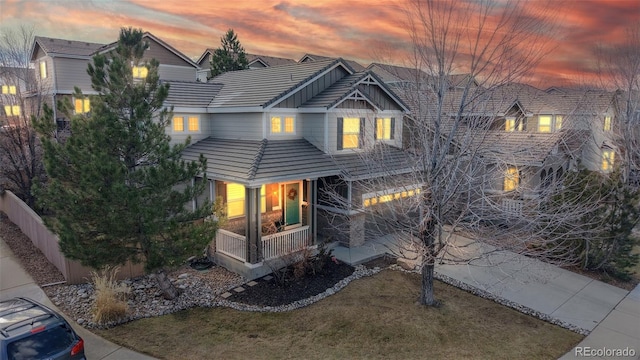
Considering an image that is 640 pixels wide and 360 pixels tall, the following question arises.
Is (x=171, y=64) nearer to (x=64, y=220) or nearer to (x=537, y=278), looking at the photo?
(x=64, y=220)

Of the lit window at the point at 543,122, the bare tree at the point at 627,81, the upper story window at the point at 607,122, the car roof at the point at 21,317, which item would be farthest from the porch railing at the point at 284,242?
the upper story window at the point at 607,122

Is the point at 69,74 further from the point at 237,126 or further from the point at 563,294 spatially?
the point at 563,294

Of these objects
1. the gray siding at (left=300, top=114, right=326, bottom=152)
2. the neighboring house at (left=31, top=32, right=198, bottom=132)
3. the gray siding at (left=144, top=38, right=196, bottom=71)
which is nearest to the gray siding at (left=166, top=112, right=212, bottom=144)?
the gray siding at (left=300, top=114, right=326, bottom=152)

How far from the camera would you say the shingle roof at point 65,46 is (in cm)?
2333

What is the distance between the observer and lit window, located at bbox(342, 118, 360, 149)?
15736mm

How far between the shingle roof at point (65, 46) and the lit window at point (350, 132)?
59.7 feet

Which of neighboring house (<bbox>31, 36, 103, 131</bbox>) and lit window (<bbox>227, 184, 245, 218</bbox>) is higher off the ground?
neighboring house (<bbox>31, 36, 103, 131</bbox>)

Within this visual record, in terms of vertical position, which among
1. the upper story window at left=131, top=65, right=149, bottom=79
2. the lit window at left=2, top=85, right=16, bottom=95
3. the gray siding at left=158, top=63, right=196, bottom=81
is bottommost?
the upper story window at left=131, top=65, right=149, bottom=79

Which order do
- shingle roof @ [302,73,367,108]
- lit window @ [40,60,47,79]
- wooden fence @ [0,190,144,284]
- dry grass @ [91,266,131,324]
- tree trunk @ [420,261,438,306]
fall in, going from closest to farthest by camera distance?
dry grass @ [91,266,131,324] → tree trunk @ [420,261,438,306] → wooden fence @ [0,190,144,284] → shingle roof @ [302,73,367,108] → lit window @ [40,60,47,79]

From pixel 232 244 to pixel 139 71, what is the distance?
19.6ft

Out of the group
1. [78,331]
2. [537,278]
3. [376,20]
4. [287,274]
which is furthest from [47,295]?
[537,278]

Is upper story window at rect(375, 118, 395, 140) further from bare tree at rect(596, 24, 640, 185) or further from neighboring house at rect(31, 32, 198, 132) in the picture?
neighboring house at rect(31, 32, 198, 132)

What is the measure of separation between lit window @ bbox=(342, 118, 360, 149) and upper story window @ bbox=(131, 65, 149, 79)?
7695 millimetres

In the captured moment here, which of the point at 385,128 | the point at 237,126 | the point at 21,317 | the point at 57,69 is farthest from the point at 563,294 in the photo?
the point at 57,69
